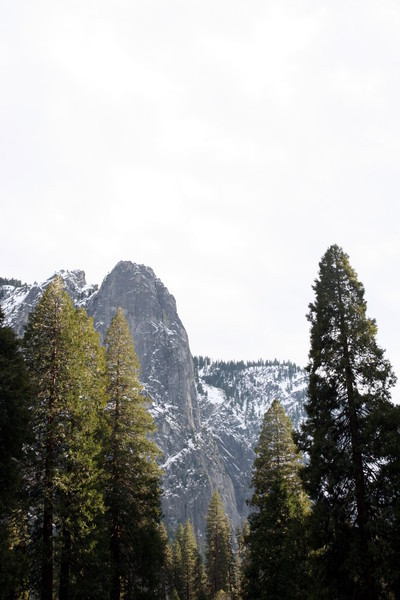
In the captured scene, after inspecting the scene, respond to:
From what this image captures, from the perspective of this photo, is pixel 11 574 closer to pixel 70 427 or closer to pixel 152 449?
pixel 70 427

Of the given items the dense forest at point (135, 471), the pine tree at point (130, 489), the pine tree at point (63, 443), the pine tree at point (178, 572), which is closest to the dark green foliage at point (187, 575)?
the pine tree at point (178, 572)

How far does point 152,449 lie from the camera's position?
19797 mm

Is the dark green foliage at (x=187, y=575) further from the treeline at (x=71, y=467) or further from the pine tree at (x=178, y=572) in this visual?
the treeline at (x=71, y=467)

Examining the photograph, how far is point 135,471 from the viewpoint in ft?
63.3

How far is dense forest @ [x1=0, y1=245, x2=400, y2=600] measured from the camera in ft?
43.4

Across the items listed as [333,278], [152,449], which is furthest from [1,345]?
[333,278]

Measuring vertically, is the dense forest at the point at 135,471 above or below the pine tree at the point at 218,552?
above

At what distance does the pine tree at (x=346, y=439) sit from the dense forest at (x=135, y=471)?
4 centimetres

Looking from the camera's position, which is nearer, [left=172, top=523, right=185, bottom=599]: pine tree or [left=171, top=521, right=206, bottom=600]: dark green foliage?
[left=171, top=521, right=206, bottom=600]: dark green foliage

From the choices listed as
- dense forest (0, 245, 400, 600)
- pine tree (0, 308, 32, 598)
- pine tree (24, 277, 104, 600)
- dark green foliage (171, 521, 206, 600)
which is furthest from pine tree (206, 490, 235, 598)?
pine tree (0, 308, 32, 598)

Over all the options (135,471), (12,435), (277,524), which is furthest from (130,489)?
(12,435)

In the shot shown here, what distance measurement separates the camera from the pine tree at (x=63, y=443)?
49.1 feet

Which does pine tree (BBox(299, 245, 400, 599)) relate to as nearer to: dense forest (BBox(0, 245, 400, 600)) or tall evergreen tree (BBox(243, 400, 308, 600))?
dense forest (BBox(0, 245, 400, 600))

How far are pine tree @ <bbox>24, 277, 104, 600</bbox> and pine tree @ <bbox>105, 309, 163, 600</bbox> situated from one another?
1.64 m
